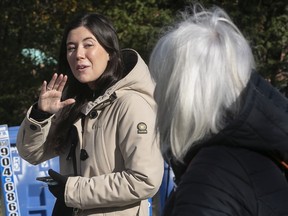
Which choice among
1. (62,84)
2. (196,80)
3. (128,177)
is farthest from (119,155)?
(196,80)

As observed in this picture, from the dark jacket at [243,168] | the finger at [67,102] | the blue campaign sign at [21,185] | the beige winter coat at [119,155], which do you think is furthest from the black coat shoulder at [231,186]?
the blue campaign sign at [21,185]

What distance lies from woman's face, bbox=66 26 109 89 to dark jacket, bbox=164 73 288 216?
4.31ft

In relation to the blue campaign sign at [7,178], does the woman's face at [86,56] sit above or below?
above

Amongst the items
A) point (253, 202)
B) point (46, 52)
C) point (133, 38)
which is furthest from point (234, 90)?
point (46, 52)

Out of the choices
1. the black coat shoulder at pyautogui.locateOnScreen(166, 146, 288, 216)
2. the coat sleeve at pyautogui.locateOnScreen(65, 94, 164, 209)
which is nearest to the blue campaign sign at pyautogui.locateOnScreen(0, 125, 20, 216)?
the coat sleeve at pyautogui.locateOnScreen(65, 94, 164, 209)

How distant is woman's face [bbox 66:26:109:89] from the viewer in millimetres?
2703

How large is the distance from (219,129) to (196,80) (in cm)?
13

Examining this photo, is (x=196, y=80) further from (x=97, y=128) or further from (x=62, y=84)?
(x=62, y=84)

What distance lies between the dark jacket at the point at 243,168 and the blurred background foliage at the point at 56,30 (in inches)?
288

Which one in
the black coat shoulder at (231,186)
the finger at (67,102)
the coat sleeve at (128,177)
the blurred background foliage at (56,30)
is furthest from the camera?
the blurred background foliage at (56,30)

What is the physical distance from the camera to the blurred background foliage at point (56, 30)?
8.75 meters

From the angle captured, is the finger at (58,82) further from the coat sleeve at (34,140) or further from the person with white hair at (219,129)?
the person with white hair at (219,129)

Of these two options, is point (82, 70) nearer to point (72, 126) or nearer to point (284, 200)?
point (72, 126)

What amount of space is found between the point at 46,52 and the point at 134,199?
716 centimetres
